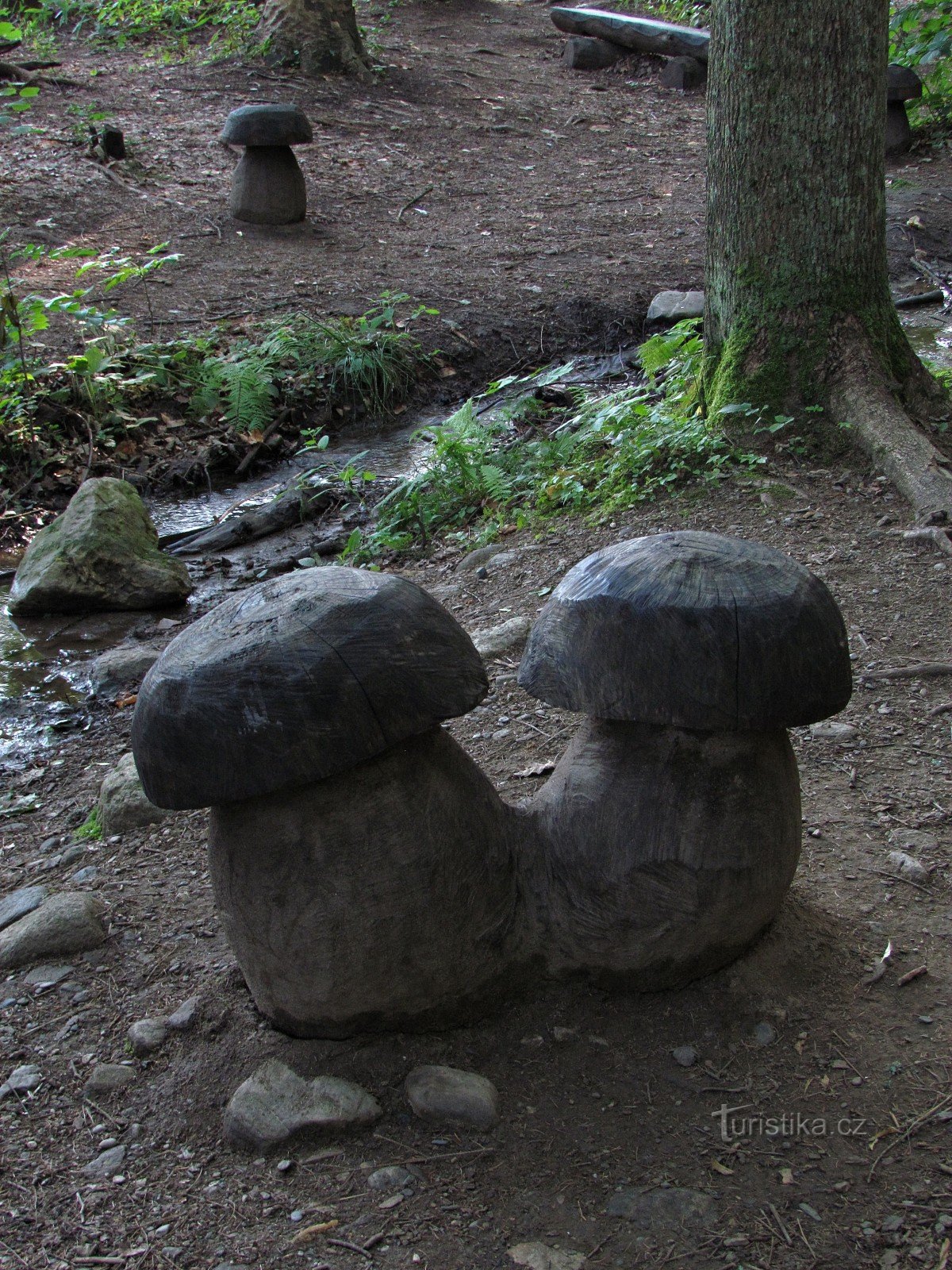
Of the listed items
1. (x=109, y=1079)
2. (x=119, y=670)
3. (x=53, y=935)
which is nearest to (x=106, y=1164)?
(x=109, y=1079)

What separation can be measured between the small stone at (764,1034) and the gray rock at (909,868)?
2.13ft

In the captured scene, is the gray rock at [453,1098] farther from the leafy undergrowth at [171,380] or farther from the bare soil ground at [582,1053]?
the leafy undergrowth at [171,380]

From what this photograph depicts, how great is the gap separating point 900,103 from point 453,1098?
1284 centimetres

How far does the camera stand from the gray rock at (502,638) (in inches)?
165

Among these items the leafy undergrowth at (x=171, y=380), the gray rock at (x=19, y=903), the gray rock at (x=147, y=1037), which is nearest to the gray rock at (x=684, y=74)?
the leafy undergrowth at (x=171, y=380)

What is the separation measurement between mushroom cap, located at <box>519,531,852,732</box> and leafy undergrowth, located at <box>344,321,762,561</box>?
9.37ft

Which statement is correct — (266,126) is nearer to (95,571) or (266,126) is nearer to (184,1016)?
(95,571)

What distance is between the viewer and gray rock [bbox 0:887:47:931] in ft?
10.3

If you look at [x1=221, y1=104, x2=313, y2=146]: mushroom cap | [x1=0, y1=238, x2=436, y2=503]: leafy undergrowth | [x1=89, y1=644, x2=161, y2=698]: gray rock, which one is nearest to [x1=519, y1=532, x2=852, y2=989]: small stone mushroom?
[x1=89, y1=644, x2=161, y2=698]: gray rock

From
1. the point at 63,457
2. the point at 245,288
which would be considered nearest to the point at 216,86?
the point at 245,288

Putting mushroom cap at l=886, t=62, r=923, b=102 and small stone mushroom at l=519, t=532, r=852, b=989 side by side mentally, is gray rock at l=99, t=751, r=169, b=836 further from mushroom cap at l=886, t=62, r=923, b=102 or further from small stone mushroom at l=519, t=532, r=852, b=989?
mushroom cap at l=886, t=62, r=923, b=102

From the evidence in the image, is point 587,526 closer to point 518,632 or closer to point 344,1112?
point 518,632

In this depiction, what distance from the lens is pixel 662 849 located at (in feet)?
7.33

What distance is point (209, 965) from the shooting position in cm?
270
